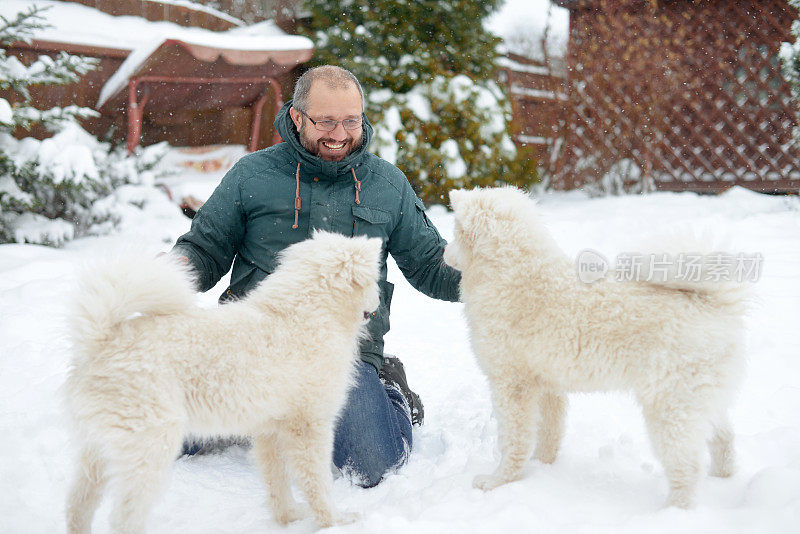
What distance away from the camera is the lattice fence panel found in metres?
9.01

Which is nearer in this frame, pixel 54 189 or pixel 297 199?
pixel 297 199

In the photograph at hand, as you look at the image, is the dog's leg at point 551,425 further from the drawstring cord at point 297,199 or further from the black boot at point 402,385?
the drawstring cord at point 297,199

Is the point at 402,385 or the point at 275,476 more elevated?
the point at 275,476

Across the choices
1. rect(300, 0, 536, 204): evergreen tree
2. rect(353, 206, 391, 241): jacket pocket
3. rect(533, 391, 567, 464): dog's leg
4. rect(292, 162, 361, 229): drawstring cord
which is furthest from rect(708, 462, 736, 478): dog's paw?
rect(300, 0, 536, 204): evergreen tree

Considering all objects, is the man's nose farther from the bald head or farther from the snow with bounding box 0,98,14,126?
the snow with bounding box 0,98,14,126

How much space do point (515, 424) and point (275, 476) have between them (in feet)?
3.36

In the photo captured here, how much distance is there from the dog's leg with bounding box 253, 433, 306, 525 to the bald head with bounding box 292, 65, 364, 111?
5.24 feet

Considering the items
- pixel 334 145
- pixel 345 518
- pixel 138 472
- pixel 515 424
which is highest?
pixel 334 145

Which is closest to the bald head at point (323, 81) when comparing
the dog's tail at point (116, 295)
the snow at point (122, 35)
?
the dog's tail at point (116, 295)

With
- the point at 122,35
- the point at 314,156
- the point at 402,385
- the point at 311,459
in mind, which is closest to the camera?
the point at 311,459

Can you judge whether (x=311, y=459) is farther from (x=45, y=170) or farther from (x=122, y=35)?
(x=122, y=35)

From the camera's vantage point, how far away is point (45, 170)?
5973 mm

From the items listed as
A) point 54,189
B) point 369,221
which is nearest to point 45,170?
point 54,189

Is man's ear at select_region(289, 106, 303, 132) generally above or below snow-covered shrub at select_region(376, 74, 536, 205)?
above
